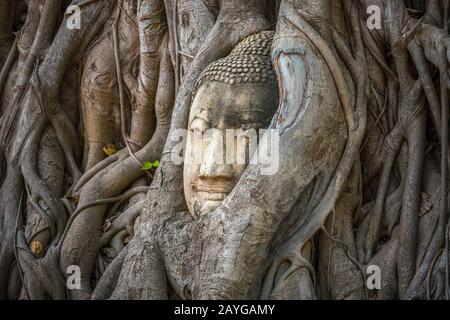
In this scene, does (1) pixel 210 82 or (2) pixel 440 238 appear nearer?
(2) pixel 440 238

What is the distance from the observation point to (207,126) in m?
5.62

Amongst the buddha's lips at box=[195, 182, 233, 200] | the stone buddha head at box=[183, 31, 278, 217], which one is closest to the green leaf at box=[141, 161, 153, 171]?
the stone buddha head at box=[183, 31, 278, 217]

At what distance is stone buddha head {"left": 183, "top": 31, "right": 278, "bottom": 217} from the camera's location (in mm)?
5520

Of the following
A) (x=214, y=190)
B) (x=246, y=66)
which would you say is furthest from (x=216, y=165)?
(x=246, y=66)

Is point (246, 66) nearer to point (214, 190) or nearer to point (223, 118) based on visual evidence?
point (223, 118)

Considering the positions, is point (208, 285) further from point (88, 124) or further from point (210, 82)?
point (88, 124)

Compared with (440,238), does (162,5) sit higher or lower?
higher

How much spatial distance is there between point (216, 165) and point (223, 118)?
26 cm

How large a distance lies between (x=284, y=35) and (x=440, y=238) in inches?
51.7

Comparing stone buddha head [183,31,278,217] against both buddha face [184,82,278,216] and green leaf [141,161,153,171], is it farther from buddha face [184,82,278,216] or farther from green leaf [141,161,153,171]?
green leaf [141,161,153,171]

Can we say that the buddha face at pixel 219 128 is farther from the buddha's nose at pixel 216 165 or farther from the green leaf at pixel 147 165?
the green leaf at pixel 147 165

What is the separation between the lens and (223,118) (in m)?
5.59

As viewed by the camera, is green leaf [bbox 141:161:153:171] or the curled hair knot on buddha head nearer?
the curled hair knot on buddha head
